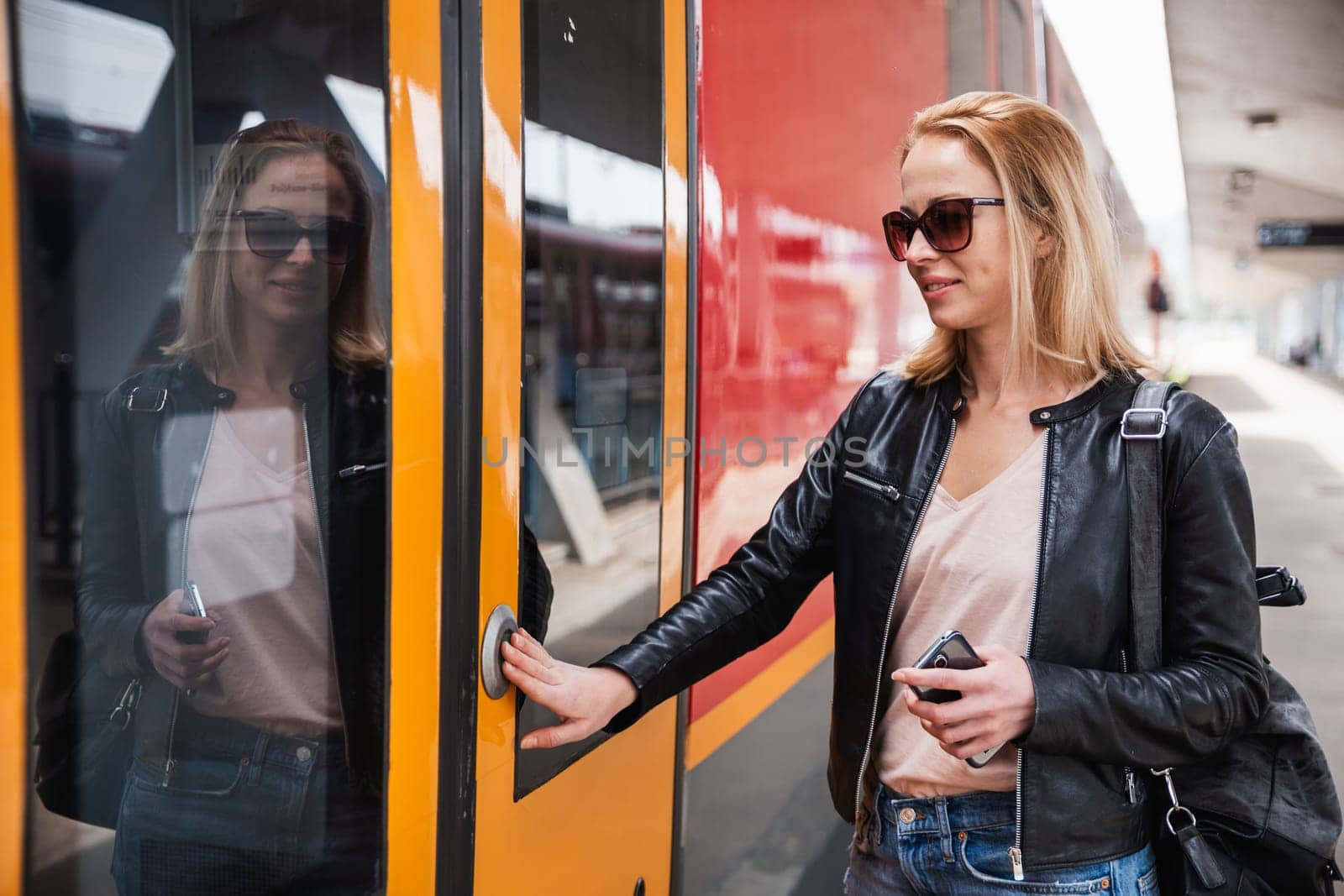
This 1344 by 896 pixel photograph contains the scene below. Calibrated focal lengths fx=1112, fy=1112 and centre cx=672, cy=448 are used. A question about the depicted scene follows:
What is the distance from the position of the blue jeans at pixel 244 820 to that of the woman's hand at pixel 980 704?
662 mm

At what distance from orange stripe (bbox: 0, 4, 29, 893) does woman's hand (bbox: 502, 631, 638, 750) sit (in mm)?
579

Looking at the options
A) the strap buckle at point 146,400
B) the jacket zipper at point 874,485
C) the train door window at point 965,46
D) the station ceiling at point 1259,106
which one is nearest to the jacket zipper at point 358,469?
the strap buckle at point 146,400

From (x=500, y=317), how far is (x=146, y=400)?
466mm

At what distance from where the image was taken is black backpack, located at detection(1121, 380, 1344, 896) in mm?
1270

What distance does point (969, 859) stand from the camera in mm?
1350

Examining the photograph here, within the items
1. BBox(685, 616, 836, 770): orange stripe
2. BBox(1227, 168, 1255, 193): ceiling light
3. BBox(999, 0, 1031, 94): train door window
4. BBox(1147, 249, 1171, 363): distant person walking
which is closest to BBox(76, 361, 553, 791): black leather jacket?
BBox(685, 616, 836, 770): orange stripe

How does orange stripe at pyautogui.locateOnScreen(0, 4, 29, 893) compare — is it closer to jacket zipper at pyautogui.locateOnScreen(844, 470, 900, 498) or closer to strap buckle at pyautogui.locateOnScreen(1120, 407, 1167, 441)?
jacket zipper at pyautogui.locateOnScreen(844, 470, 900, 498)

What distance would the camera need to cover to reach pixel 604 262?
1.76 m

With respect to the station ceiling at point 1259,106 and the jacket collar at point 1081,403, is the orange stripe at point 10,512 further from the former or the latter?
the station ceiling at point 1259,106

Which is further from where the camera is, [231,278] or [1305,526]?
[1305,526]

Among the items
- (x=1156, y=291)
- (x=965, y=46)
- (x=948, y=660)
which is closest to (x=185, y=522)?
(x=948, y=660)

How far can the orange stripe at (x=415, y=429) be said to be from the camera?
50.6 inches

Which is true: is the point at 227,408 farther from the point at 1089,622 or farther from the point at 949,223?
the point at 1089,622

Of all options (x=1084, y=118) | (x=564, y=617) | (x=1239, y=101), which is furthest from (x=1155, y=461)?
(x=1239, y=101)
